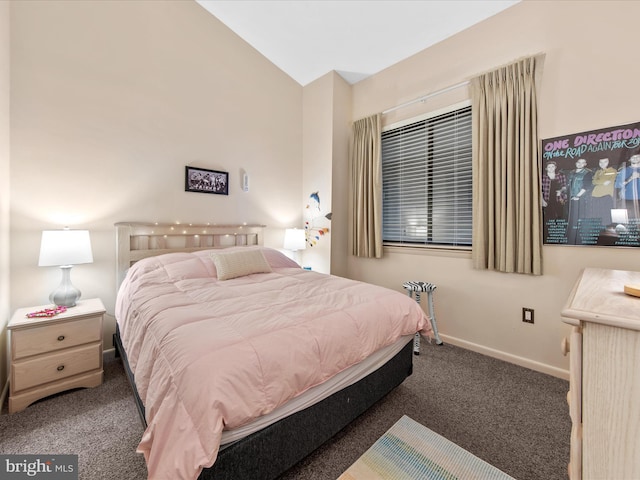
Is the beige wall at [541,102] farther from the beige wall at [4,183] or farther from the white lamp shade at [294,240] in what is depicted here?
the beige wall at [4,183]

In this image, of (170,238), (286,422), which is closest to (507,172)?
(286,422)

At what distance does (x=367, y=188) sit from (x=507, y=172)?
58.7 inches

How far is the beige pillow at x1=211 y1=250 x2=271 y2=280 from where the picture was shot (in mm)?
→ 2352

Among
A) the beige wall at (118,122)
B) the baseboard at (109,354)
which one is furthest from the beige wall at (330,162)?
the baseboard at (109,354)

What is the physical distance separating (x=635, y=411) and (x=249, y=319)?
130 cm

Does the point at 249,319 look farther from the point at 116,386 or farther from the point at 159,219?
the point at 159,219

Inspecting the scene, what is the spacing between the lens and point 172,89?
2.76 metres

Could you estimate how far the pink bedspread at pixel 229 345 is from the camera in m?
0.89

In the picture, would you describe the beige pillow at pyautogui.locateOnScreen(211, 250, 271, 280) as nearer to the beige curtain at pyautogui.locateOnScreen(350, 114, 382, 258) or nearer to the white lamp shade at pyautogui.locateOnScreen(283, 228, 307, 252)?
the white lamp shade at pyautogui.locateOnScreen(283, 228, 307, 252)

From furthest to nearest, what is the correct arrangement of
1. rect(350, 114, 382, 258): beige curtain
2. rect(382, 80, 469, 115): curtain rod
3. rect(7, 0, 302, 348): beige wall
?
rect(350, 114, 382, 258): beige curtain → rect(382, 80, 469, 115): curtain rod → rect(7, 0, 302, 348): beige wall

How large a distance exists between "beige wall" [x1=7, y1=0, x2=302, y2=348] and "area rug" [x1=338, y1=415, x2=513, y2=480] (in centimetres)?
244

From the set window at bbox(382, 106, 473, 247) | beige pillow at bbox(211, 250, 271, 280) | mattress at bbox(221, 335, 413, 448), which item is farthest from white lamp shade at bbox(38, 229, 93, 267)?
window at bbox(382, 106, 473, 247)

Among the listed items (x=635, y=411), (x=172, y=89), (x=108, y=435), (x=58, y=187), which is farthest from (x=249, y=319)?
(x=172, y=89)

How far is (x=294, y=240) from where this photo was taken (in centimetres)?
356
